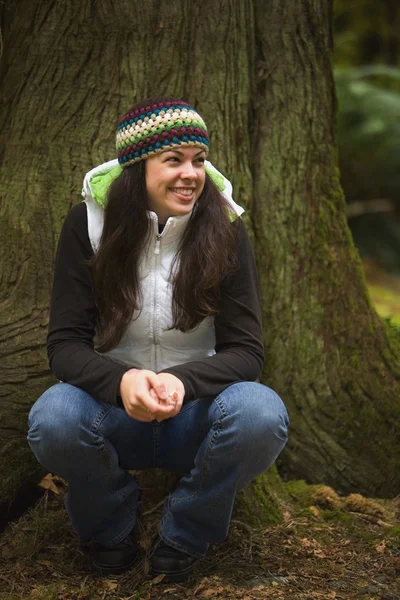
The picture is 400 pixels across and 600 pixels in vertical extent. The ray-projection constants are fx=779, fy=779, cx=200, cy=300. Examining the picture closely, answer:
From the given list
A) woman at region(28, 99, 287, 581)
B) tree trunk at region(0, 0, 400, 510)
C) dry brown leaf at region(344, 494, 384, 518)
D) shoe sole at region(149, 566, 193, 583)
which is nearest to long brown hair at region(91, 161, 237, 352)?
woman at region(28, 99, 287, 581)

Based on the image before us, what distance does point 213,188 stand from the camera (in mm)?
2910

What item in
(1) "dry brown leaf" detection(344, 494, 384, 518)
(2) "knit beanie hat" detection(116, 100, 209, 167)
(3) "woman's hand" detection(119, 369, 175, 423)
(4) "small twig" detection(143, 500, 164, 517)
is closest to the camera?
(3) "woman's hand" detection(119, 369, 175, 423)

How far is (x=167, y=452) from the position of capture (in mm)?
2816

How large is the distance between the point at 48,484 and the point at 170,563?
747mm

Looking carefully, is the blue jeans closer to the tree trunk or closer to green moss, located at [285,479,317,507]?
the tree trunk

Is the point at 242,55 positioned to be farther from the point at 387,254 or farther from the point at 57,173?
the point at 387,254

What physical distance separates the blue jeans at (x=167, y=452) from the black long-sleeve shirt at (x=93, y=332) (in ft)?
0.23

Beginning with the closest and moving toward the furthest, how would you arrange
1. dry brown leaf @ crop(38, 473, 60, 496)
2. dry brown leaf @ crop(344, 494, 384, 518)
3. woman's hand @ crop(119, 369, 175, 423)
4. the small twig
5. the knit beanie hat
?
woman's hand @ crop(119, 369, 175, 423)
the knit beanie hat
the small twig
dry brown leaf @ crop(38, 473, 60, 496)
dry brown leaf @ crop(344, 494, 384, 518)

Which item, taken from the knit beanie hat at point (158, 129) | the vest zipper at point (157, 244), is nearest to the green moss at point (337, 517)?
the vest zipper at point (157, 244)

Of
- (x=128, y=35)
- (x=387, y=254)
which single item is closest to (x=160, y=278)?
(x=128, y=35)

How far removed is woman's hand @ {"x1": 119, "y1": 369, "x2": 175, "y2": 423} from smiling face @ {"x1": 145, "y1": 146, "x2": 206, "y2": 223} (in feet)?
2.11

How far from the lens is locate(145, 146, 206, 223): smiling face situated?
273 cm

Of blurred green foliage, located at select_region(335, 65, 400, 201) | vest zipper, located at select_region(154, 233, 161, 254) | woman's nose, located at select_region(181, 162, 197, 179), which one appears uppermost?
blurred green foliage, located at select_region(335, 65, 400, 201)

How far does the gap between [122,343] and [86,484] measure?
533 millimetres
